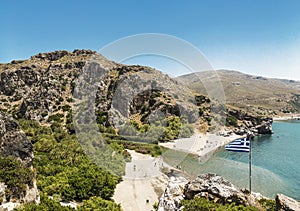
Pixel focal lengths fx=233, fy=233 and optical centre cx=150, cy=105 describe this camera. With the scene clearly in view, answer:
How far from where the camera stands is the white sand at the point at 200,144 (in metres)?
49.6

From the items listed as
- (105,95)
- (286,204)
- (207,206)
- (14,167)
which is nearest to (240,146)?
(286,204)

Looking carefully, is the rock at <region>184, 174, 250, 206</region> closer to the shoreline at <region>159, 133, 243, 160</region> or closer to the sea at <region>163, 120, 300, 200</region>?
the sea at <region>163, 120, 300, 200</region>

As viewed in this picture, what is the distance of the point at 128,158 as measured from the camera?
36.4 metres

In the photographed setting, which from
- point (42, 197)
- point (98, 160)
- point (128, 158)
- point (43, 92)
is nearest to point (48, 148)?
point (98, 160)

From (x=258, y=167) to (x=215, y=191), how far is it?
91.7 ft

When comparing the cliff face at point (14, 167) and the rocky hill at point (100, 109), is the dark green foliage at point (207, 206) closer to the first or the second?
the cliff face at point (14, 167)

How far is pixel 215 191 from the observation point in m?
16.0

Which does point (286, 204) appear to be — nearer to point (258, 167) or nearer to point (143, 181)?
point (143, 181)

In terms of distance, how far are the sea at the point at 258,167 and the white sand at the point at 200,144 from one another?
2.30 m

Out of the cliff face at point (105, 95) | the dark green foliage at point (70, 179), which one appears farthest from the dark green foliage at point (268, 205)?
the cliff face at point (105, 95)

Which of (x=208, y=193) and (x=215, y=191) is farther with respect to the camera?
(x=208, y=193)

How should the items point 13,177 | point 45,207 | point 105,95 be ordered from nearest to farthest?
1. point 45,207
2. point 13,177
3. point 105,95

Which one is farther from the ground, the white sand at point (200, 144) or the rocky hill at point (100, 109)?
the rocky hill at point (100, 109)

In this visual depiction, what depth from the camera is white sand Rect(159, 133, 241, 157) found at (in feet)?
163
